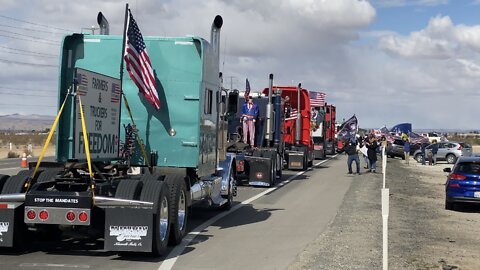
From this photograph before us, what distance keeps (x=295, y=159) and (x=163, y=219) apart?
19.5 m

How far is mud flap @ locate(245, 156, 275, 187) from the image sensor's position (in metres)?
19.6

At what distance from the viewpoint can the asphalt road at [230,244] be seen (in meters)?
7.87

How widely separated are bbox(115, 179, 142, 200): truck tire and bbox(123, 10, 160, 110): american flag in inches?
78.7

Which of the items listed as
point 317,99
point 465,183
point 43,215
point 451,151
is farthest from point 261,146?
point 451,151

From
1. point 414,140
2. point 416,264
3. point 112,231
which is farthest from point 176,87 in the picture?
point 414,140

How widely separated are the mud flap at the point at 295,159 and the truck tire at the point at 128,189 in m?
19.7

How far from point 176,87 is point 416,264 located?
4.84 meters

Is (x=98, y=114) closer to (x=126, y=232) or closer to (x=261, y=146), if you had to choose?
(x=126, y=232)

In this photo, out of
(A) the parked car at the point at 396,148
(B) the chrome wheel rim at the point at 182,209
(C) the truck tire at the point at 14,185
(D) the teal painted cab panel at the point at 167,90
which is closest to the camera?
(C) the truck tire at the point at 14,185

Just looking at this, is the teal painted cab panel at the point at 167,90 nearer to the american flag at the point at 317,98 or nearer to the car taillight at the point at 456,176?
the car taillight at the point at 456,176

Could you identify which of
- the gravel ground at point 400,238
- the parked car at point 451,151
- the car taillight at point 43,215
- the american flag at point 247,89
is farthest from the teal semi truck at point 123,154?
the parked car at point 451,151

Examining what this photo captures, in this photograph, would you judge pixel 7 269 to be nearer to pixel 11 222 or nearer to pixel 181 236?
pixel 11 222

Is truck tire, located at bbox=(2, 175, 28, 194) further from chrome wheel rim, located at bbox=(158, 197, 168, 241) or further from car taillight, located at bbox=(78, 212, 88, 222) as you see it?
chrome wheel rim, located at bbox=(158, 197, 168, 241)

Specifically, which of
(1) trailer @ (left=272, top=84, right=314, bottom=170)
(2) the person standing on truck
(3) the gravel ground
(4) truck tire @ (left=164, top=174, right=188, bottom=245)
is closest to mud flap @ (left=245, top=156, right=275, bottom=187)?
(2) the person standing on truck
